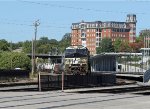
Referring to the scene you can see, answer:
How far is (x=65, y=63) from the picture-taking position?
146 ft

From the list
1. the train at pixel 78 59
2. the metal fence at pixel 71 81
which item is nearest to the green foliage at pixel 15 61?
the train at pixel 78 59

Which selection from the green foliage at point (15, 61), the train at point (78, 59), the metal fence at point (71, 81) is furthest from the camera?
the green foliage at point (15, 61)

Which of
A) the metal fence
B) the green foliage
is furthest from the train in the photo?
the green foliage

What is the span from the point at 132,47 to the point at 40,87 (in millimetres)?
166184

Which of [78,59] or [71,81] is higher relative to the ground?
[78,59]

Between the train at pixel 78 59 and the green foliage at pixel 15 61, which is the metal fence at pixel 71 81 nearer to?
the train at pixel 78 59

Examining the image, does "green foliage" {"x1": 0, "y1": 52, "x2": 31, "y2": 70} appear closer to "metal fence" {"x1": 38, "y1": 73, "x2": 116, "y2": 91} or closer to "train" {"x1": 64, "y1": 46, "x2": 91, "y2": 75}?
"train" {"x1": 64, "y1": 46, "x2": 91, "y2": 75}

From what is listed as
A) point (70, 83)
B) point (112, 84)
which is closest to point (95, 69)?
A: point (112, 84)

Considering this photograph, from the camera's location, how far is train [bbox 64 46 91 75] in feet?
139

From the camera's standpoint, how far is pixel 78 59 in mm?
42656

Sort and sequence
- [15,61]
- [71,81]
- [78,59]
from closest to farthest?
1. [71,81]
2. [78,59]
3. [15,61]

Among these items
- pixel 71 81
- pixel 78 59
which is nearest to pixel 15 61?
pixel 78 59

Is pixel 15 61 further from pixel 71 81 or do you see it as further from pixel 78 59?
pixel 71 81

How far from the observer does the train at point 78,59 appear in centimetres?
4234
